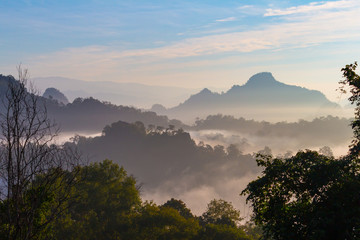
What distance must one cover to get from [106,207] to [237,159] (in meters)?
144

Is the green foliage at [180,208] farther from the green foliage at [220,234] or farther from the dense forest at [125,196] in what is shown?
the green foliage at [220,234]

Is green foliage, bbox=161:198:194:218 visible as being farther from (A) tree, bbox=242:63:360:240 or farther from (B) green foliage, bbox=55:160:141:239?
(A) tree, bbox=242:63:360:240

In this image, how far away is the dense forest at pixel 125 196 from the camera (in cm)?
961

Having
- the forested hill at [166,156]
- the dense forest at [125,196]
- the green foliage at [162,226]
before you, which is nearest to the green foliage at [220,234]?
the dense forest at [125,196]

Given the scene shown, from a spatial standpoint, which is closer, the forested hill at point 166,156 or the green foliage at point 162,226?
the green foliage at point 162,226

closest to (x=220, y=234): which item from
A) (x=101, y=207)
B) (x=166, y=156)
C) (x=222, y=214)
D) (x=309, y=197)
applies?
(x=101, y=207)

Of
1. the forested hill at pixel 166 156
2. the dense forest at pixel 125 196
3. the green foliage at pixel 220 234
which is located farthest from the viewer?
the forested hill at pixel 166 156

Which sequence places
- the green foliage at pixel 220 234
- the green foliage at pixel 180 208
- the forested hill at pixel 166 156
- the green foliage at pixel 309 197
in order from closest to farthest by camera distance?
the green foliage at pixel 309 197
the green foliage at pixel 220 234
the green foliage at pixel 180 208
the forested hill at pixel 166 156

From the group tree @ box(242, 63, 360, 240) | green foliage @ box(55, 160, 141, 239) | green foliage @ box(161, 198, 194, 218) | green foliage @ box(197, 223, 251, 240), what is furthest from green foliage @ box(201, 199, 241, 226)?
tree @ box(242, 63, 360, 240)

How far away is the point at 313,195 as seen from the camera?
11.7 m

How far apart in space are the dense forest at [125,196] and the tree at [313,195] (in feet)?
0.12

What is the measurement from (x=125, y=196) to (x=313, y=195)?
25.0m

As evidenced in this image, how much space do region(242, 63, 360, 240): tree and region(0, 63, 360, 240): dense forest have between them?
0.04 metres

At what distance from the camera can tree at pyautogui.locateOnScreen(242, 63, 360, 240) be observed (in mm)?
10750
